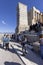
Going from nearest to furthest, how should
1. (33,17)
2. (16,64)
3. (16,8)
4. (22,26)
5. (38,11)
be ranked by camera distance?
(16,64) < (22,26) < (16,8) < (33,17) < (38,11)

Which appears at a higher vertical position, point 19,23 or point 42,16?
point 42,16

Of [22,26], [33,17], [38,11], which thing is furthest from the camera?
[38,11]

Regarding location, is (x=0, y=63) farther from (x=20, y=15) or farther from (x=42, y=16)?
(x=42, y=16)

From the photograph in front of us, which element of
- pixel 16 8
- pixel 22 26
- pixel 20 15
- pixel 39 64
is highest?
pixel 16 8

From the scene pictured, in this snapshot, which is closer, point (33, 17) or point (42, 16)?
point (33, 17)

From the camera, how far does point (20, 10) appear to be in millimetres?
23047

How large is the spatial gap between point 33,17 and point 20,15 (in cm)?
486

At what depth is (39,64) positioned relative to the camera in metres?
5.07

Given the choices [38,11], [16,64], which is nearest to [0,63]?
[16,64]

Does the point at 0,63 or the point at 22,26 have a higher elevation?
the point at 22,26

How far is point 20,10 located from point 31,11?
4.68 m

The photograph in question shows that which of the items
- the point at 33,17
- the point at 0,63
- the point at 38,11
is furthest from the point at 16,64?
the point at 38,11

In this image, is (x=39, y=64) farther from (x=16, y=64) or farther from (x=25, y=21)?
(x=25, y=21)

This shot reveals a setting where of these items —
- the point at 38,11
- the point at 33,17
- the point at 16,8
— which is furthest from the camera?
the point at 38,11
